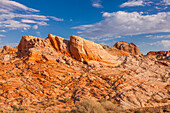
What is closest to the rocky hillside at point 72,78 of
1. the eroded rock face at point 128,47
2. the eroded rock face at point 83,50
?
the eroded rock face at point 83,50

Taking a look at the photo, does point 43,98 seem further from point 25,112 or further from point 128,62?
point 128,62

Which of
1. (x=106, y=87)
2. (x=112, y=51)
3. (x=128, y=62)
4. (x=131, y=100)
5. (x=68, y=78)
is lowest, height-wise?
(x=131, y=100)

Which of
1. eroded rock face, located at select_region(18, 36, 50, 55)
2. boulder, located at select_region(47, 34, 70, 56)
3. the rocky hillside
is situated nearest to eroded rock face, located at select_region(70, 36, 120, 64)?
the rocky hillside

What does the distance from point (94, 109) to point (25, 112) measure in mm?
6782

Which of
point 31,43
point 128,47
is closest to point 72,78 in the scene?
point 31,43

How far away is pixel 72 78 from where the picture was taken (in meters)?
20.5

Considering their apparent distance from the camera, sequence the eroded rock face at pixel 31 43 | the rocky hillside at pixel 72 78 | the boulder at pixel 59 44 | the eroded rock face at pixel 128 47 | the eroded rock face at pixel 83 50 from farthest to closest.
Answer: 1. the eroded rock face at pixel 128 47
2. the boulder at pixel 59 44
3. the eroded rock face at pixel 83 50
4. the eroded rock face at pixel 31 43
5. the rocky hillside at pixel 72 78

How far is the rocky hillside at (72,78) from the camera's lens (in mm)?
15970

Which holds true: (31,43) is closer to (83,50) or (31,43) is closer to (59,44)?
(59,44)

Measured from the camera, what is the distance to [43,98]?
16578 mm

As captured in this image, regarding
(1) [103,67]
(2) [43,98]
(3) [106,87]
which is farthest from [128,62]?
(2) [43,98]

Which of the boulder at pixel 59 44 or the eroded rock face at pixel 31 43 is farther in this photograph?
the boulder at pixel 59 44

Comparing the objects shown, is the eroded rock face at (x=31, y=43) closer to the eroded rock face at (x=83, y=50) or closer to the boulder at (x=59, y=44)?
the boulder at (x=59, y=44)

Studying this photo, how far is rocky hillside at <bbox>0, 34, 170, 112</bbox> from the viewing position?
15970 mm
